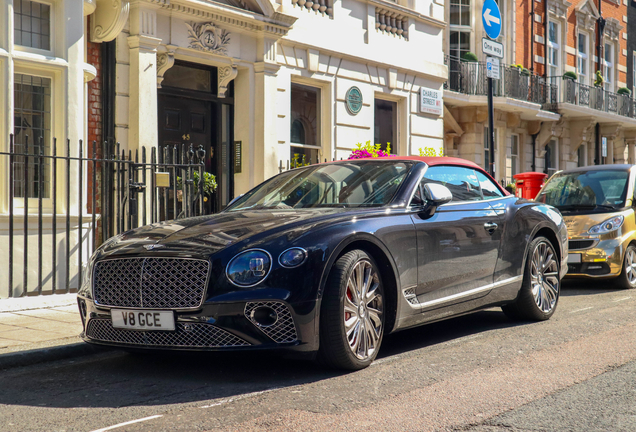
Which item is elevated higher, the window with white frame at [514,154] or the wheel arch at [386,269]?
the window with white frame at [514,154]

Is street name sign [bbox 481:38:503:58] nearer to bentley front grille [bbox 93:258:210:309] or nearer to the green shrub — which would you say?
the green shrub

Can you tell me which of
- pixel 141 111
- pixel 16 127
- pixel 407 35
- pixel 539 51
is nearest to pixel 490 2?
pixel 407 35

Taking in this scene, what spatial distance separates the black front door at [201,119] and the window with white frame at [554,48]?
16509mm

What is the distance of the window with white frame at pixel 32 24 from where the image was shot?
9398mm

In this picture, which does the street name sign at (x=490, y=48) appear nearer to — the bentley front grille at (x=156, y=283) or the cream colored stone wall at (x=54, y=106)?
the cream colored stone wall at (x=54, y=106)

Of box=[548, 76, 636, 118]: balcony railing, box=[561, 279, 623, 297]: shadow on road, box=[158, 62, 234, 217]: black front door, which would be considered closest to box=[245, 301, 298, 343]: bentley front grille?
box=[561, 279, 623, 297]: shadow on road

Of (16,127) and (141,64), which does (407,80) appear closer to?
(141,64)

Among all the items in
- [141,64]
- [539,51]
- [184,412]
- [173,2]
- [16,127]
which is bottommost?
[184,412]

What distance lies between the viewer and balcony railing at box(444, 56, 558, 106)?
20.9m

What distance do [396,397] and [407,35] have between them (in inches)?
514

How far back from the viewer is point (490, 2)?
12594 mm

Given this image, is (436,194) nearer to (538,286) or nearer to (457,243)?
(457,243)

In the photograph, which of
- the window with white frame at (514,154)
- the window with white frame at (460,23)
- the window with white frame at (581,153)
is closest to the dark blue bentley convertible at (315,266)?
the window with white frame at (460,23)

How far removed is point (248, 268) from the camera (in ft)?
15.6
